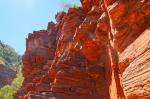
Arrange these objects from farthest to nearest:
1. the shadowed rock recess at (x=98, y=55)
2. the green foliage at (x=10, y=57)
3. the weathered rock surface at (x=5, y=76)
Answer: the green foliage at (x=10, y=57)
the weathered rock surface at (x=5, y=76)
the shadowed rock recess at (x=98, y=55)

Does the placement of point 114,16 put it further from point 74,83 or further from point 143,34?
point 74,83

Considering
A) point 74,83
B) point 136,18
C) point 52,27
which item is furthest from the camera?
point 52,27

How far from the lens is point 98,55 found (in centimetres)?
2202

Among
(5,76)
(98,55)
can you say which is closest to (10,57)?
(5,76)

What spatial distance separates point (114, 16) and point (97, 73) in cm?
802

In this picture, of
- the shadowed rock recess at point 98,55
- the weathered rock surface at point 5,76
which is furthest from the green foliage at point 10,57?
the shadowed rock recess at point 98,55

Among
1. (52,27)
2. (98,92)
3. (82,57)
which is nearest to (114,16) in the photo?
(98,92)

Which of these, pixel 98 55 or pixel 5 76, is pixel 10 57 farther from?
pixel 98 55

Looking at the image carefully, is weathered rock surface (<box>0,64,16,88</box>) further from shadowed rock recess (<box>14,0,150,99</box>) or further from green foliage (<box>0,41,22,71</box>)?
shadowed rock recess (<box>14,0,150,99</box>)

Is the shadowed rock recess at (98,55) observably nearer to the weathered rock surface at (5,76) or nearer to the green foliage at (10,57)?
the weathered rock surface at (5,76)

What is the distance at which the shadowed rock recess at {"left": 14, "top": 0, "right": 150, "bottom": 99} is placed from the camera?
11.9 m

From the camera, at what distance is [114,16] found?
14.6 m

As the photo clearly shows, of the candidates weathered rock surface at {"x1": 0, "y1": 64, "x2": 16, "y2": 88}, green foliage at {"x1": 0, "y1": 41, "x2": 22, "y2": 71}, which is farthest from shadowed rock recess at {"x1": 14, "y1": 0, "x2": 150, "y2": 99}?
green foliage at {"x1": 0, "y1": 41, "x2": 22, "y2": 71}

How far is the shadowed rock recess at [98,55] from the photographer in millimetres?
Result: 11922
